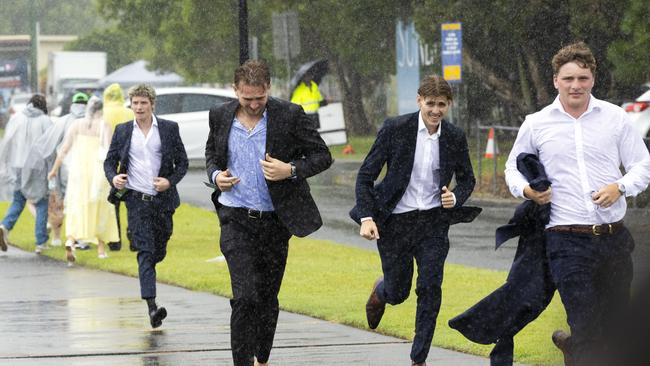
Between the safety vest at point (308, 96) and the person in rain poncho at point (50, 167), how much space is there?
646 inches

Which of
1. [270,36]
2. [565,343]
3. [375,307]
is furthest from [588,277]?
[270,36]

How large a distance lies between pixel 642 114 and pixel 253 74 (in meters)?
16.0

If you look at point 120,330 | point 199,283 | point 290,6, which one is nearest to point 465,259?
point 199,283

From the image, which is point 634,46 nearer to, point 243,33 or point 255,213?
point 243,33

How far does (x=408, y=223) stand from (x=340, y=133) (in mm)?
27323

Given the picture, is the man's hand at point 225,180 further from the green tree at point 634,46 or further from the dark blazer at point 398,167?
the green tree at point 634,46

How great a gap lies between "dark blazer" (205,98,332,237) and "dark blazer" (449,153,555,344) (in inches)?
44.4

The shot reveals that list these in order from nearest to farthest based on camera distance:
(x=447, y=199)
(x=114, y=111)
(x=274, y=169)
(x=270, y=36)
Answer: (x=274, y=169), (x=447, y=199), (x=114, y=111), (x=270, y=36)

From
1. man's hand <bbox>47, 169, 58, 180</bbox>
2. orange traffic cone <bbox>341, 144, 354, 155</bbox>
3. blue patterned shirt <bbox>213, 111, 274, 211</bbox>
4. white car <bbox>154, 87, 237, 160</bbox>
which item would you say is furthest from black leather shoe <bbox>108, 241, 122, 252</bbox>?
orange traffic cone <bbox>341, 144, 354, 155</bbox>

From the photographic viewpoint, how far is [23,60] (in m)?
83.7

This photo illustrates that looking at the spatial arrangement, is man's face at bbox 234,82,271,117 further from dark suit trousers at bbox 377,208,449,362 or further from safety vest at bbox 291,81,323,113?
safety vest at bbox 291,81,323,113

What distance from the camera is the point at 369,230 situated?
8844 mm

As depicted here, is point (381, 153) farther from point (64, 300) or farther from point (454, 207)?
point (64, 300)

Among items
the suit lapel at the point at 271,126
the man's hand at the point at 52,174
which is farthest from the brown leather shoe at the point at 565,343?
the man's hand at the point at 52,174
